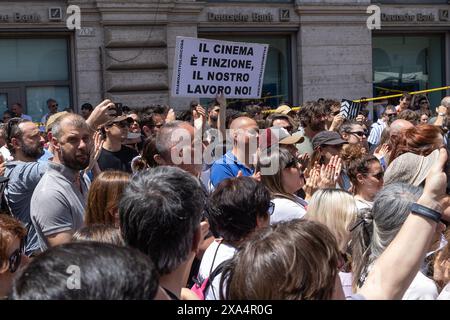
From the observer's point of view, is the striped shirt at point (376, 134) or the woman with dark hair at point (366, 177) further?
the striped shirt at point (376, 134)

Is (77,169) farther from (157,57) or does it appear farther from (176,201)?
(157,57)

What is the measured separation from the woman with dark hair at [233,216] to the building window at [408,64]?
13479 millimetres

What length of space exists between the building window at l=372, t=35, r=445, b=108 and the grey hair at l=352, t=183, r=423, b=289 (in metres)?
13.5

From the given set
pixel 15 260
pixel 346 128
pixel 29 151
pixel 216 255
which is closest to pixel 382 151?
pixel 346 128

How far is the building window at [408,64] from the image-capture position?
1678 centimetres

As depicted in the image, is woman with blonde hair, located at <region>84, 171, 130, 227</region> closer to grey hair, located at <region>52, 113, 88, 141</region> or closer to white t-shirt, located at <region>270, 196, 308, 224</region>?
grey hair, located at <region>52, 113, 88, 141</region>

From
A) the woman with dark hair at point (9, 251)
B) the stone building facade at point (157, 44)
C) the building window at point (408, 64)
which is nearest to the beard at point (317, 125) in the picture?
the woman with dark hair at point (9, 251)

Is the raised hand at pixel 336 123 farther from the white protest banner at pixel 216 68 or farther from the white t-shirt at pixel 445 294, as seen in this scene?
the white t-shirt at pixel 445 294

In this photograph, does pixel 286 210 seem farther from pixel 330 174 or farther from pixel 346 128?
pixel 346 128

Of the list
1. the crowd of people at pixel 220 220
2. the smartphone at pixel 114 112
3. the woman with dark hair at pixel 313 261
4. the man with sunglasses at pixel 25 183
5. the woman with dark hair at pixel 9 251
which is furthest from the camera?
the smartphone at pixel 114 112

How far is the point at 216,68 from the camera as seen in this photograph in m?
Answer: 7.62

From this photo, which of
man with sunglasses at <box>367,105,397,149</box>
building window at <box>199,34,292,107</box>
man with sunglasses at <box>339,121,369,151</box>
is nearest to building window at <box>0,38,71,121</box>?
building window at <box>199,34,292,107</box>

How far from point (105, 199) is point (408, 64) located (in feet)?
47.1

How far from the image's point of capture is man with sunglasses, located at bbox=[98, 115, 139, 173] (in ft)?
21.5
